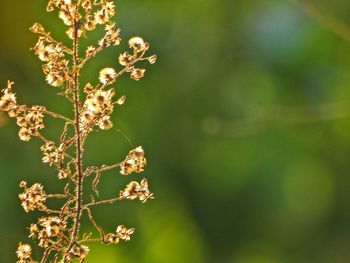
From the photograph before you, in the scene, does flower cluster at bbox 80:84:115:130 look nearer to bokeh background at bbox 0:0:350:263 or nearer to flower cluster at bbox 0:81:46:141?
flower cluster at bbox 0:81:46:141

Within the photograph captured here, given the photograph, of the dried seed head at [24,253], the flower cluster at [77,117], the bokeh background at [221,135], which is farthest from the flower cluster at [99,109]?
the bokeh background at [221,135]

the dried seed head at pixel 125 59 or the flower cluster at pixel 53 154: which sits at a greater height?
the dried seed head at pixel 125 59

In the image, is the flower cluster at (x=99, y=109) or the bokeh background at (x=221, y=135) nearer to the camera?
the flower cluster at (x=99, y=109)

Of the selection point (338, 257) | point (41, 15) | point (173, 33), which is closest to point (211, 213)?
point (338, 257)

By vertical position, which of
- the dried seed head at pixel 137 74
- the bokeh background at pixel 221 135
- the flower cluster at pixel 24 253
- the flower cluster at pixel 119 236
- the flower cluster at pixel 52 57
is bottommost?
the flower cluster at pixel 24 253

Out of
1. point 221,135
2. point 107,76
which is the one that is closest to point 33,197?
point 107,76

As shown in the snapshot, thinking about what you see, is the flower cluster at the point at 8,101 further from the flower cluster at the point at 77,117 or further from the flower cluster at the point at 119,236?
the flower cluster at the point at 119,236
